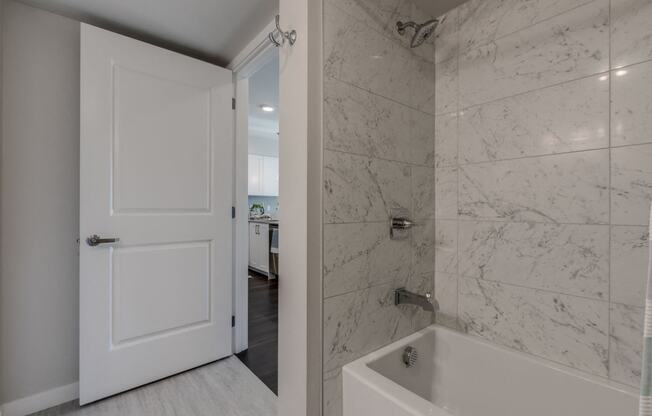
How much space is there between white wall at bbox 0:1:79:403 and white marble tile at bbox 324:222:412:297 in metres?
1.59

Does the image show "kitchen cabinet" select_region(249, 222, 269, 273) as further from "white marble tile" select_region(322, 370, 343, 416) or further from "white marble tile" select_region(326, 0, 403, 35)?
"white marble tile" select_region(326, 0, 403, 35)

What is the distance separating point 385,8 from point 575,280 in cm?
140

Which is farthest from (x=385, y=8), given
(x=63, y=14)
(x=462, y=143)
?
(x=63, y=14)

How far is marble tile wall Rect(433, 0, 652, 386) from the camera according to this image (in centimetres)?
99

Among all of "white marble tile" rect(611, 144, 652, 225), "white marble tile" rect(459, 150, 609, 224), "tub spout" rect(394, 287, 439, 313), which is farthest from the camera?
"tub spout" rect(394, 287, 439, 313)

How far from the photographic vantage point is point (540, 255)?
46.9 inches

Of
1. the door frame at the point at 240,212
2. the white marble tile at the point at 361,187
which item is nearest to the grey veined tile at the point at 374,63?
the white marble tile at the point at 361,187

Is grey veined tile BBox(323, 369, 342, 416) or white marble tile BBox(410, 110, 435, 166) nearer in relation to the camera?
grey veined tile BBox(323, 369, 342, 416)

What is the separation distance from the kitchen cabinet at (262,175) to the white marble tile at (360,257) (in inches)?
158

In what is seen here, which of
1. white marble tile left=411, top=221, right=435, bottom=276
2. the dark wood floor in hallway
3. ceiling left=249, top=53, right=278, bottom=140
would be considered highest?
ceiling left=249, top=53, right=278, bottom=140

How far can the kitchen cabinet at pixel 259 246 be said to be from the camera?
436 cm

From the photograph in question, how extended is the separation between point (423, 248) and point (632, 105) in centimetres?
94

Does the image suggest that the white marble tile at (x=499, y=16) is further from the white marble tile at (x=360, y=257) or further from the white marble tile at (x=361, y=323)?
the white marble tile at (x=361, y=323)

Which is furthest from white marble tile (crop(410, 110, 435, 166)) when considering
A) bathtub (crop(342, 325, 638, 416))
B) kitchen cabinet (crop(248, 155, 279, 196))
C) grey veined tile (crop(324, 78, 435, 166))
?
kitchen cabinet (crop(248, 155, 279, 196))
